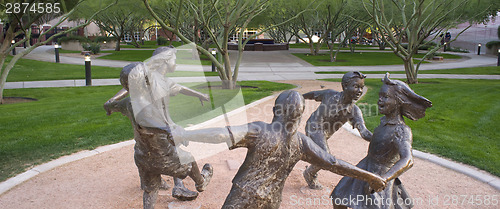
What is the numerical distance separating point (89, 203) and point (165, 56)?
2.16 m

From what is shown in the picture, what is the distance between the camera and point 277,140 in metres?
3.24

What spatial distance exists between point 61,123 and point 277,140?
780cm

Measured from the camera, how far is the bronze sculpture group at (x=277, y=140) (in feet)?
10.5

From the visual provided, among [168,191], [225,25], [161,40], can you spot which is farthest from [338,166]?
[161,40]

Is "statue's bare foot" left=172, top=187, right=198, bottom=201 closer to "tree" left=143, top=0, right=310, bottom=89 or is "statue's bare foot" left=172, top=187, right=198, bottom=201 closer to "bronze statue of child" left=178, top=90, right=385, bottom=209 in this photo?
"bronze statue of child" left=178, top=90, right=385, bottom=209

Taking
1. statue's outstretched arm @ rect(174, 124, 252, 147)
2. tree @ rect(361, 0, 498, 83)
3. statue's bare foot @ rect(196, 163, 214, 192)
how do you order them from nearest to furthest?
statue's outstretched arm @ rect(174, 124, 252, 147), statue's bare foot @ rect(196, 163, 214, 192), tree @ rect(361, 0, 498, 83)

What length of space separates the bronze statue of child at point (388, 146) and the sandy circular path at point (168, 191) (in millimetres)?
1459

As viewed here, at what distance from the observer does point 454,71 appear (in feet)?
80.9

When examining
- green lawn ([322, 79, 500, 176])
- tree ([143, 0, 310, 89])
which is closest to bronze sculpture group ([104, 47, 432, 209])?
green lawn ([322, 79, 500, 176])

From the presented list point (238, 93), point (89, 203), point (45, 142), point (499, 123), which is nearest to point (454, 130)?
point (499, 123)

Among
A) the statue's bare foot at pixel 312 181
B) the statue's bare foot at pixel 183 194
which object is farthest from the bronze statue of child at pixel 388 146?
the statue's bare foot at pixel 183 194

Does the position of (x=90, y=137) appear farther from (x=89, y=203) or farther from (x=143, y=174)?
(x=143, y=174)

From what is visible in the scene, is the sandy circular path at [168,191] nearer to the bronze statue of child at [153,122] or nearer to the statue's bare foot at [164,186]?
the statue's bare foot at [164,186]

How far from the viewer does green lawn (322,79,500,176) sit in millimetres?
7402
